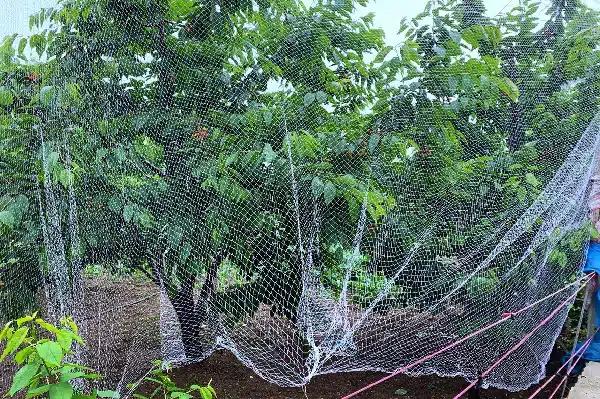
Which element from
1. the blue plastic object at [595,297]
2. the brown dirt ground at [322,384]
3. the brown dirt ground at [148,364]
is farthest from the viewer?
the brown dirt ground at [322,384]

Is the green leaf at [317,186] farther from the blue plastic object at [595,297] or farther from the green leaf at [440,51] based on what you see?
the blue plastic object at [595,297]

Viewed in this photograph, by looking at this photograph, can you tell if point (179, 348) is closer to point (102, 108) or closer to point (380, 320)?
point (380, 320)

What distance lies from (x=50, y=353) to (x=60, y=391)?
0.25 ft

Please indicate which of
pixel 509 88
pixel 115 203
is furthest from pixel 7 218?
pixel 509 88

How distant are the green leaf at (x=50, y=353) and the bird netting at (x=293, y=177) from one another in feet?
4.25

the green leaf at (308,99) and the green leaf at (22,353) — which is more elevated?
the green leaf at (308,99)

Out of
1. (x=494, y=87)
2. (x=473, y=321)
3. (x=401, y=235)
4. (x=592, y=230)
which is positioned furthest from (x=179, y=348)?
(x=592, y=230)

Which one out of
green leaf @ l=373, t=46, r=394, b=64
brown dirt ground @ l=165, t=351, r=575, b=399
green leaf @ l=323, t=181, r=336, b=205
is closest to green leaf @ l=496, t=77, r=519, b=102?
green leaf @ l=373, t=46, r=394, b=64

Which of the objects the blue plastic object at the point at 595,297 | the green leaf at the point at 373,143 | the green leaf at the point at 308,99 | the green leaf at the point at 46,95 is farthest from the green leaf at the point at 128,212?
the blue plastic object at the point at 595,297

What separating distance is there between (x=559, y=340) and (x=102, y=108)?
2.52 meters

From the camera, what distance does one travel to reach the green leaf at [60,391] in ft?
3.38

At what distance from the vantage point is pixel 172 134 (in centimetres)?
243

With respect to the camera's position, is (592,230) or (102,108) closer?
(102,108)

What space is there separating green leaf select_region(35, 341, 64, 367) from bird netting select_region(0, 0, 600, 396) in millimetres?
1296
